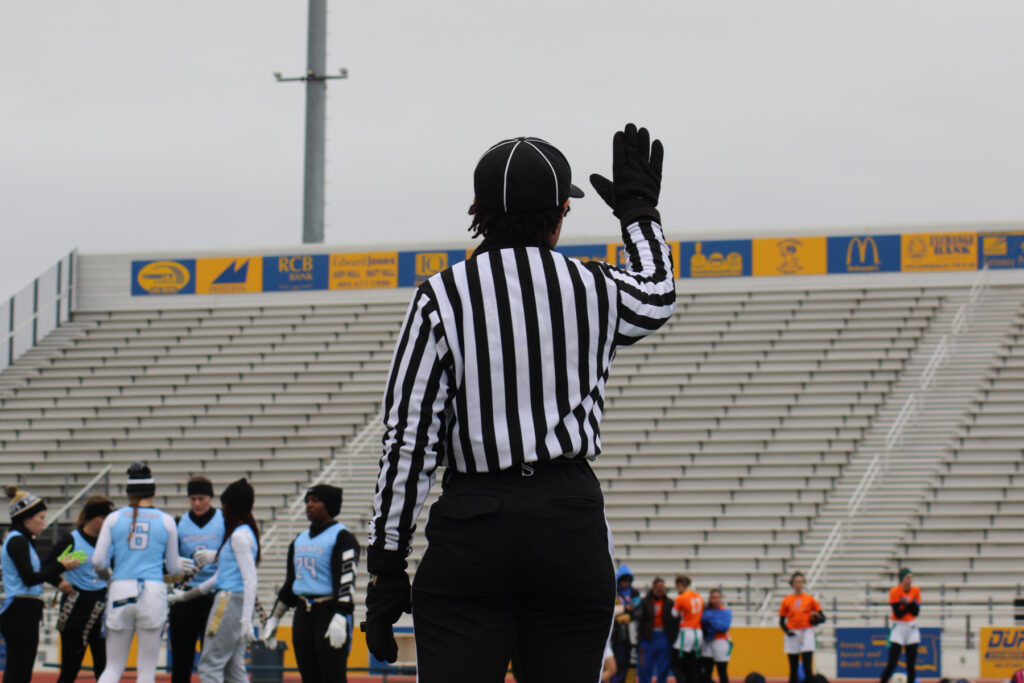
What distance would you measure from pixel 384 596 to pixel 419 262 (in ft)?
88.2

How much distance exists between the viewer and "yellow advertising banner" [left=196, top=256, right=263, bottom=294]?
102 feet

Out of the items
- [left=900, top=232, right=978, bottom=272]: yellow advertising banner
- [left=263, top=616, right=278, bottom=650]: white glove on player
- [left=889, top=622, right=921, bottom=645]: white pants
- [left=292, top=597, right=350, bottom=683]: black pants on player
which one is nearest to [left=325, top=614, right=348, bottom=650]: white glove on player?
[left=292, top=597, right=350, bottom=683]: black pants on player

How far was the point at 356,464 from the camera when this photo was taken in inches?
988

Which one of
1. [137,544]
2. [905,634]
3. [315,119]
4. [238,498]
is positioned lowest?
[905,634]

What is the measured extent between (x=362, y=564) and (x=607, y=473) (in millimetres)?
4283

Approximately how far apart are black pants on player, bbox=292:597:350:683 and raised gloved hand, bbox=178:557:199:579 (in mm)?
854

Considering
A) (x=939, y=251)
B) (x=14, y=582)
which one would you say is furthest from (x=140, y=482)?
(x=939, y=251)

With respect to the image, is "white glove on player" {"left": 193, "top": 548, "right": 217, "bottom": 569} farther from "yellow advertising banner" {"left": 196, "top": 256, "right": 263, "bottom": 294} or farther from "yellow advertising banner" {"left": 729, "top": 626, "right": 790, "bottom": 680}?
"yellow advertising banner" {"left": 196, "top": 256, "right": 263, "bottom": 294}

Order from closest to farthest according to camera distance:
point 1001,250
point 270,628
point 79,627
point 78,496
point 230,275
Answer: point 270,628 < point 79,627 < point 78,496 < point 1001,250 < point 230,275

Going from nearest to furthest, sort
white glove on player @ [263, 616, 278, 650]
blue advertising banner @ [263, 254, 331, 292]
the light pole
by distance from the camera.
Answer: white glove on player @ [263, 616, 278, 650] < blue advertising banner @ [263, 254, 331, 292] < the light pole

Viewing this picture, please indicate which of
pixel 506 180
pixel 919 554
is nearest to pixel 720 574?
pixel 919 554

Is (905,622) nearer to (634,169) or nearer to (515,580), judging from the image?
Result: (634,169)

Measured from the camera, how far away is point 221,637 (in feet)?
31.8

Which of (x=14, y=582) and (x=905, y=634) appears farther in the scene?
(x=905, y=634)
